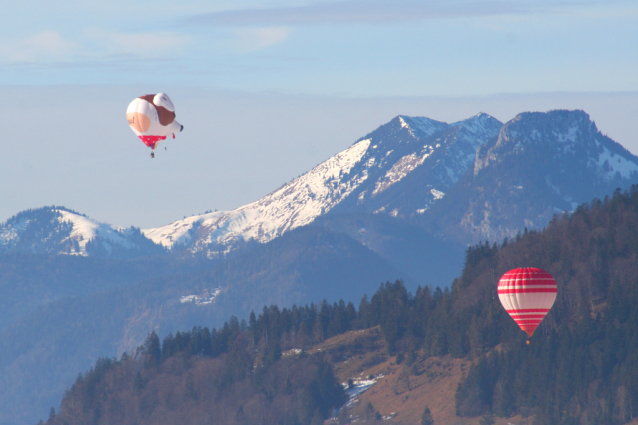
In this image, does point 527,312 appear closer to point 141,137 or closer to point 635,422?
point 635,422

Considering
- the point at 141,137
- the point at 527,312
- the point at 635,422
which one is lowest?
the point at 635,422

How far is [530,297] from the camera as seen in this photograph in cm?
17100

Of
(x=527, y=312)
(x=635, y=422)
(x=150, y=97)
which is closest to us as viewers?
(x=150, y=97)

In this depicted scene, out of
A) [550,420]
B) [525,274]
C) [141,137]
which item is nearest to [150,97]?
[141,137]

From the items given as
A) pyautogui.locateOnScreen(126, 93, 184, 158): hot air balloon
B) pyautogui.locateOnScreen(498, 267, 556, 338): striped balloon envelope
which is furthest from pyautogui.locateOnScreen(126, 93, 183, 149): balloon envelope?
pyautogui.locateOnScreen(498, 267, 556, 338): striped balloon envelope

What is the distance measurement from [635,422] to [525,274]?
37345mm

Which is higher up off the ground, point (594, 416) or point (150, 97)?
point (150, 97)

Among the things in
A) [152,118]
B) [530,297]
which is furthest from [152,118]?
[530,297]

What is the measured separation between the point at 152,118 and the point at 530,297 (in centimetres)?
6720

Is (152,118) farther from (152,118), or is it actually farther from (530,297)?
(530,297)

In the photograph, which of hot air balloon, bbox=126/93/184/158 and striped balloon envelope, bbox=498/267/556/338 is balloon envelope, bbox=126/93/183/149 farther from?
striped balloon envelope, bbox=498/267/556/338

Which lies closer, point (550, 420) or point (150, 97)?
point (150, 97)

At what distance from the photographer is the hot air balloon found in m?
138

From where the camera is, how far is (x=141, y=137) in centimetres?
14112
